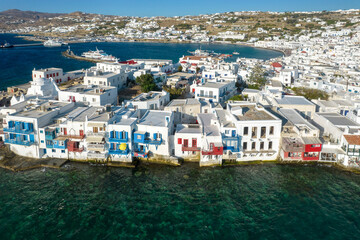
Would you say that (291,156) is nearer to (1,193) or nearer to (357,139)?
(357,139)

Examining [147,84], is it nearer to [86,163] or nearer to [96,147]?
[96,147]

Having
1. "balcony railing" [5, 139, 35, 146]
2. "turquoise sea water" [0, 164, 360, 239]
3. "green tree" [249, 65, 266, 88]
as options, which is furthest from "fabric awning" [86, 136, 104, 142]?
"green tree" [249, 65, 266, 88]

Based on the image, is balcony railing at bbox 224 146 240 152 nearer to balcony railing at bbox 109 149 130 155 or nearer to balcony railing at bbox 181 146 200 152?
balcony railing at bbox 181 146 200 152

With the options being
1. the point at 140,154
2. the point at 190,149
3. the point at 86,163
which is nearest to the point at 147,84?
the point at 140,154

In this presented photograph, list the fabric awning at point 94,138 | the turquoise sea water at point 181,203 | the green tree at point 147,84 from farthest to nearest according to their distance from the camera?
the green tree at point 147,84
the fabric awning at point 94,138
the turquoise sea water at point 181,203

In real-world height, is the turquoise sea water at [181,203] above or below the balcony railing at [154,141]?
below

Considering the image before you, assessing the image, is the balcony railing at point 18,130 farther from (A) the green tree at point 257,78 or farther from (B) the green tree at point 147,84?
(A) the green tree at point 257,78

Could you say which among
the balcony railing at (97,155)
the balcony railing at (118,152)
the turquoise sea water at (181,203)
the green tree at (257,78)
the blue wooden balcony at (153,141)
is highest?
the green tree at (257,78)

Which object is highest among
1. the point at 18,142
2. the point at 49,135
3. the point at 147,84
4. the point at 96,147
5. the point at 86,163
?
the point at 147,84

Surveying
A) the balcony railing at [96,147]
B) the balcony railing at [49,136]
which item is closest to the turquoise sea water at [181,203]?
the balcony railing at [96,147]
